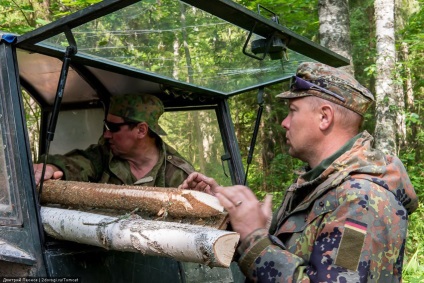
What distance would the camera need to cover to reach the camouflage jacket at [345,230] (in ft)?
7.49

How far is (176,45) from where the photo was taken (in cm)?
347

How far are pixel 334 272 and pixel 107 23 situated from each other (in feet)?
5.33

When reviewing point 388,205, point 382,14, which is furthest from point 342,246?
point 382,14

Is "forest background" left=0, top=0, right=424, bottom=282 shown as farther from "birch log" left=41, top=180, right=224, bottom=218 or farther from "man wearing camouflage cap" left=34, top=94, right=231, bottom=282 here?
"birch log" left=41, top=180, right=224, bottom=218

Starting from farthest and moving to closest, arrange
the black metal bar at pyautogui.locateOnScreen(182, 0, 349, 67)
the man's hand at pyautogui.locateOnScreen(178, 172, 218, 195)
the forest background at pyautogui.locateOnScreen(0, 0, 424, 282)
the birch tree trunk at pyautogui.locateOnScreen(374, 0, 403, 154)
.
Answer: the birch tree trunk at pyautogui.locateOnScreen(374, 0, 403, 154)
the forest background at pyautogui.locateOnScreen(0, 0, 424, 282)
the man's hand at pyautogui.locateOnScreen(178, 172, 218, 195)
the black metal bar at pyautogui.locateOnScreen(182, 0, 349, 67)

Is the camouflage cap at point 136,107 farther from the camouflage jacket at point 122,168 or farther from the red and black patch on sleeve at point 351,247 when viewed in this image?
the red and black patch on sleeve at point 351,247

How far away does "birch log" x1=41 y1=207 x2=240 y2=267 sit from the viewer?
2211 millimetres

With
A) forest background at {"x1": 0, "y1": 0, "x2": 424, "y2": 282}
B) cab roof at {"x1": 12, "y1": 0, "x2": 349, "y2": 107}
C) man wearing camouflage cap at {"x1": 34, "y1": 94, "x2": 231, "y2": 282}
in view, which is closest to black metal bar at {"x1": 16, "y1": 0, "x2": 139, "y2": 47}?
cab roof at {"x1": 12, "y1": 0, "x2": 349, "y2": 107}

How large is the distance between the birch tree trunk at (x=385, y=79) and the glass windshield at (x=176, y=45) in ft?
20.9

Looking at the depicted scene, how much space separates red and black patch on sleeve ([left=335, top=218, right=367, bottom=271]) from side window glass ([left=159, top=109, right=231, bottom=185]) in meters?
2.44

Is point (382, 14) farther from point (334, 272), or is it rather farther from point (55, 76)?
point (334, 272)

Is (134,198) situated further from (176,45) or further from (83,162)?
(83,162)

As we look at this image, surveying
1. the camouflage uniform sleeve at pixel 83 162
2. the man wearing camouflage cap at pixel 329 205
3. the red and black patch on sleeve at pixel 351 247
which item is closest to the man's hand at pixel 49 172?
the camouflage uniform sleeve at pixel 83 162

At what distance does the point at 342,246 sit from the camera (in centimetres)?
Result: 228
